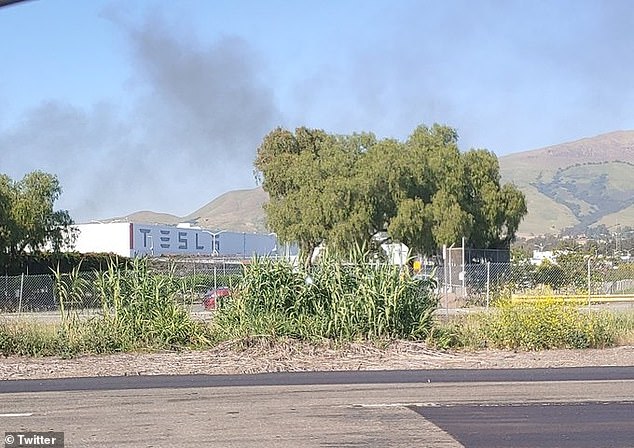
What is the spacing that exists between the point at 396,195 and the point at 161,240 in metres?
38.9

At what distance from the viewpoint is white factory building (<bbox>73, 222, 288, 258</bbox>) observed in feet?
249

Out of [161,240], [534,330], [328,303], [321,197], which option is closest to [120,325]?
[328,303]

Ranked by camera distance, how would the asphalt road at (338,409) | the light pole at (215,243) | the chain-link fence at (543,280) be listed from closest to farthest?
1. the asphalt road at (338,409)
2. the chain-link fence at (543,280)
3. the light pole at (215,243)

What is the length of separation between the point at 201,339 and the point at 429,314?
16.5 feet

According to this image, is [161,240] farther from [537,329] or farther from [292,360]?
[292,360]

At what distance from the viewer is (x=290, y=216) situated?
49.1 m

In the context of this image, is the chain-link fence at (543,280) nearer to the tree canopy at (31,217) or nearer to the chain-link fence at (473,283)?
the chain-link fence at (473,283)

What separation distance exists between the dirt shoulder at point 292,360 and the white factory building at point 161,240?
45.6m

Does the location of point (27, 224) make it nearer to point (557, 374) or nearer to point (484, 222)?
point (484, 222)

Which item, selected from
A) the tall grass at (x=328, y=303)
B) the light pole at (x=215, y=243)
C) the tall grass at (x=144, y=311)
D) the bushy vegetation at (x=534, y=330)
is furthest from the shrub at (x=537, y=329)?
the light pole at (x=215, y=243)

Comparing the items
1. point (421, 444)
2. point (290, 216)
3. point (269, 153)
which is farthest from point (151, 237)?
point (421, 444)

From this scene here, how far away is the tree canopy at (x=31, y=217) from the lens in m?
49.3

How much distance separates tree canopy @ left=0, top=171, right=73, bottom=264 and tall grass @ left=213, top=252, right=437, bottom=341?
30.9 m

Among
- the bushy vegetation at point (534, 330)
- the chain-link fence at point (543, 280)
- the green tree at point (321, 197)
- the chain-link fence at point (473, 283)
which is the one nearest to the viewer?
the bushy vegetation at point (534, 330)
